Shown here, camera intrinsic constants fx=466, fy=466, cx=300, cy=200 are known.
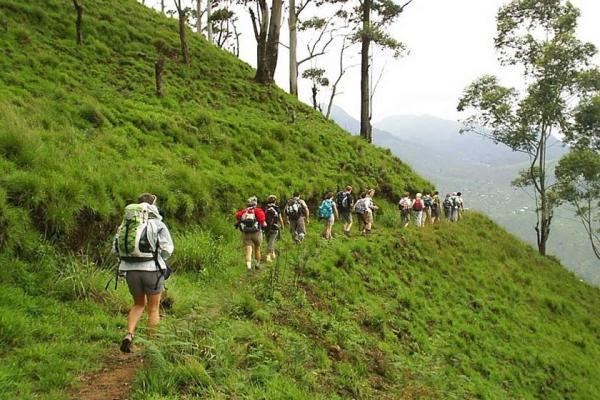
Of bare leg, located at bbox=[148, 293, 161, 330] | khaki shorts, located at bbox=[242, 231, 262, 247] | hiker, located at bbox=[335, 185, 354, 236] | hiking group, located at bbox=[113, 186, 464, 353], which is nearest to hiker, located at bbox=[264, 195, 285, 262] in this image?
hiking group, located at bbox=[113, 186, 464, 353]

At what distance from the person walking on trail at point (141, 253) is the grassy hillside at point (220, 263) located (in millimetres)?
598

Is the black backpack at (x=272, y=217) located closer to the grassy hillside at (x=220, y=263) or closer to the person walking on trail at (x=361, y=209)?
the grassy hillside at (x=220, y=263)

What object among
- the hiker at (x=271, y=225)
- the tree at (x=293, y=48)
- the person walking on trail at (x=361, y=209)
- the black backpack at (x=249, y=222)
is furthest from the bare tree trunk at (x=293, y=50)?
the black backpack at (x=249, y=222)

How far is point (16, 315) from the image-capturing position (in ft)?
19.7

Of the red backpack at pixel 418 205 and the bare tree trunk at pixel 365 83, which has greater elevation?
the bare tree trunk at pixel 365 83

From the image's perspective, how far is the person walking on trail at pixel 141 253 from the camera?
5.77 meters

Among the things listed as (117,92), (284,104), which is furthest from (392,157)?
(117,92)

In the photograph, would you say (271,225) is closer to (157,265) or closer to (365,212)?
(365,212)

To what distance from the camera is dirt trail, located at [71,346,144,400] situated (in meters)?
5.06

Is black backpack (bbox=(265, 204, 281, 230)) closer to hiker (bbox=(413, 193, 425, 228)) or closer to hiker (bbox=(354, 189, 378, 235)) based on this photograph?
hiker (bbox=(354, 189, 378, 235))

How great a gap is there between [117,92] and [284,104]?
9.05 m

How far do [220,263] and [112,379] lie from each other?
5.15 metres

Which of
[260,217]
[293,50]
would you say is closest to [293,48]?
[293,50]

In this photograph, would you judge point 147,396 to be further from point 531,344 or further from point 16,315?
point 531,344
